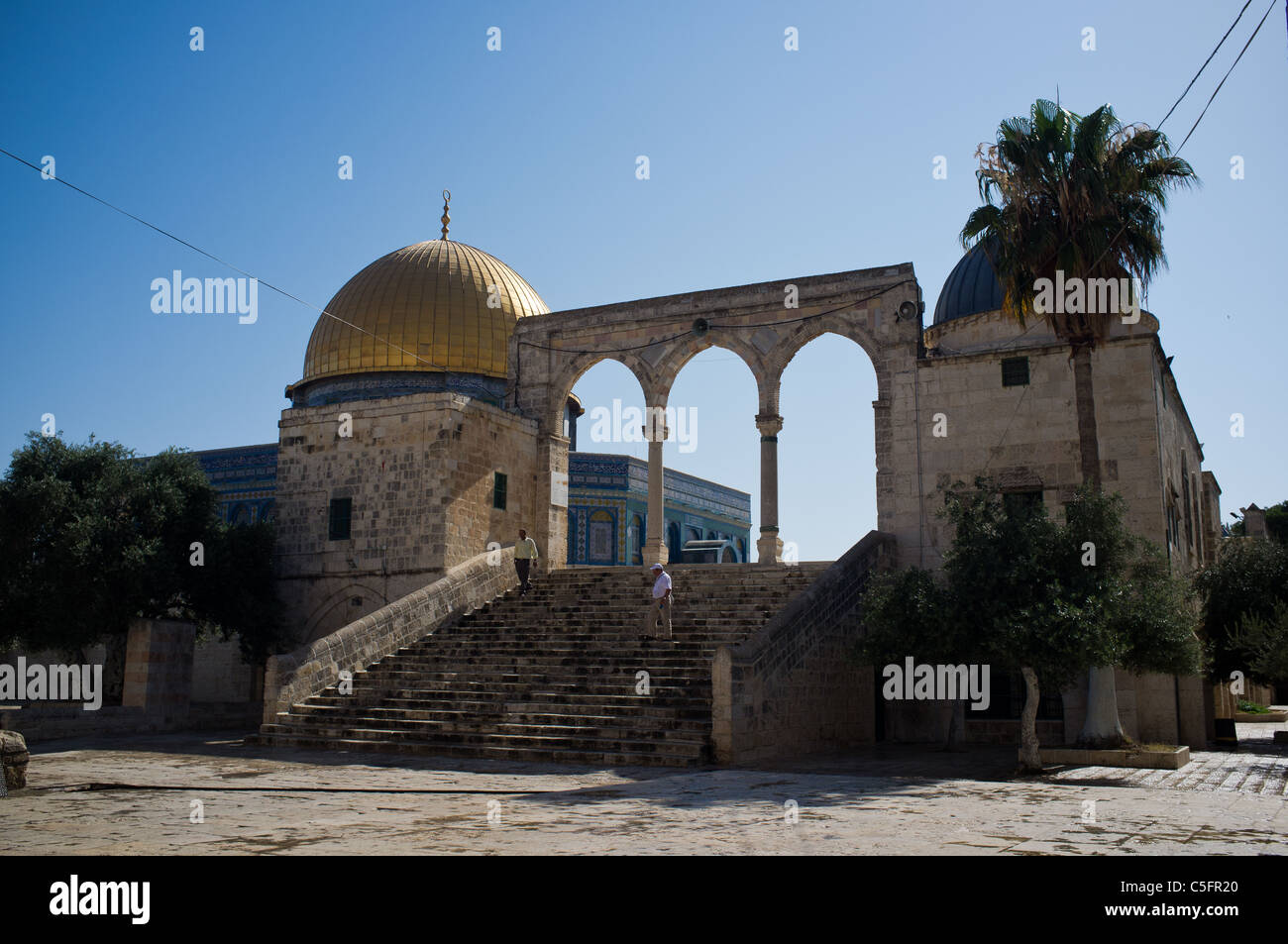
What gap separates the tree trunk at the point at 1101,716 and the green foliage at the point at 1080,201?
15.3 ft

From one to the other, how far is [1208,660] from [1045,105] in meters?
8.40

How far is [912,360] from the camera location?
64.1ft

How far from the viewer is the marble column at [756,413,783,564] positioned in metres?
20.4

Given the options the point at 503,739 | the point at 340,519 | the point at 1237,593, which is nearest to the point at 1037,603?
the point at 503,739

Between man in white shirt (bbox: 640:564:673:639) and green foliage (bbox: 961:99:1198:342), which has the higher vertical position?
green foliage (bbox: 961:99:1198:342)

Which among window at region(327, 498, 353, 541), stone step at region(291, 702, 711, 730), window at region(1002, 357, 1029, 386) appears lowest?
stone step at region(291, 702, 711, 730)

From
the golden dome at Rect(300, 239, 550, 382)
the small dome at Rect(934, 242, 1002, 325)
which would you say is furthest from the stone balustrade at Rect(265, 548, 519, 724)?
the small dome at Rect(934, 242, 1002, 325)

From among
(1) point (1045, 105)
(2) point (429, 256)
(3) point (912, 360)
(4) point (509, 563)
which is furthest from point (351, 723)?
(2) point (429, 256)

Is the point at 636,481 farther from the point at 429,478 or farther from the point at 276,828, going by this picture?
the point at 276,828

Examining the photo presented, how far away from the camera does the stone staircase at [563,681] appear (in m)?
13.4

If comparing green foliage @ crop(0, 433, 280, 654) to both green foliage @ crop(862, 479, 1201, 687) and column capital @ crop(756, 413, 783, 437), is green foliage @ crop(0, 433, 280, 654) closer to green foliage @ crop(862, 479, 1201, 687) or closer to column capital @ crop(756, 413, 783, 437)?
column capital @ crop(756, 413, 783, 437)

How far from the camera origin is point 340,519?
21.8 m

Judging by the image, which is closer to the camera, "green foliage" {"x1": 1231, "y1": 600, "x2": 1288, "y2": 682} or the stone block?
the stone block

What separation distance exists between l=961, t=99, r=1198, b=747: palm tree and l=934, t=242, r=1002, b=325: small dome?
7.80 m
